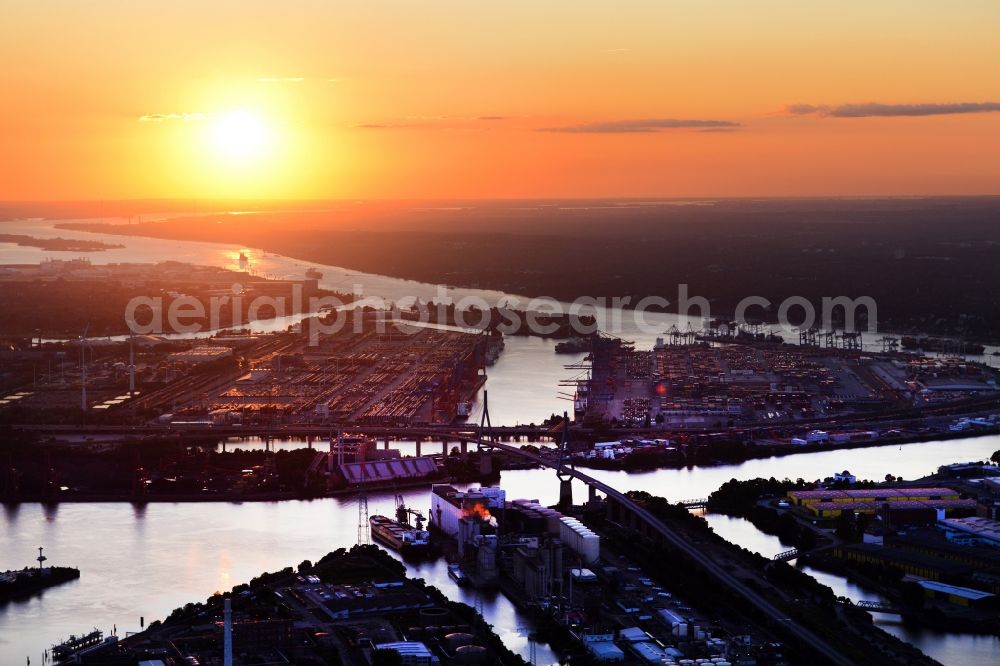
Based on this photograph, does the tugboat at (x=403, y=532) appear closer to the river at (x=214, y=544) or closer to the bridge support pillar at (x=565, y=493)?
the river at (x=214, y=544)

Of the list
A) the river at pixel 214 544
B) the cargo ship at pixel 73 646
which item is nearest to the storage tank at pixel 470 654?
the river at pixel 214 544

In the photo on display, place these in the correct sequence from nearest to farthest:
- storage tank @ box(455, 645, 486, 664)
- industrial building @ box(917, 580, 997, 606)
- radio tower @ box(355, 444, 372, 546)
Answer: storage tank @ box(455, 645, 486, 664)
industrial building @ box(917, 580, 997, 606)
radio tower @ box(355, 444, 372, 546)

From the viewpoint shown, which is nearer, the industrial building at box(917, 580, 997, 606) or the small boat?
the industrial building at box(917, 580, 997, 606)

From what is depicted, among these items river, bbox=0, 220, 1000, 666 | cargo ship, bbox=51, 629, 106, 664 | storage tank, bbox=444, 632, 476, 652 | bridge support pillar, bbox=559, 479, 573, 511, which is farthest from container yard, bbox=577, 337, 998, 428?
cargo ship, bbox=51, 629, 106, 664

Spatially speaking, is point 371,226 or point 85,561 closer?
point 85,561

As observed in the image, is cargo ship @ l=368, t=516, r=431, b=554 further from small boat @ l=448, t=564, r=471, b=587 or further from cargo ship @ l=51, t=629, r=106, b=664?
cargo ship @ l=51, t=629, r=106, b=664

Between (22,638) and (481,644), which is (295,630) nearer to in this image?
(481,644)

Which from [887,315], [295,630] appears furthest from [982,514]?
[887,315]

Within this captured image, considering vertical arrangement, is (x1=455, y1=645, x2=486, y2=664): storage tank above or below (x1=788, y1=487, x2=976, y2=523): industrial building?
below
